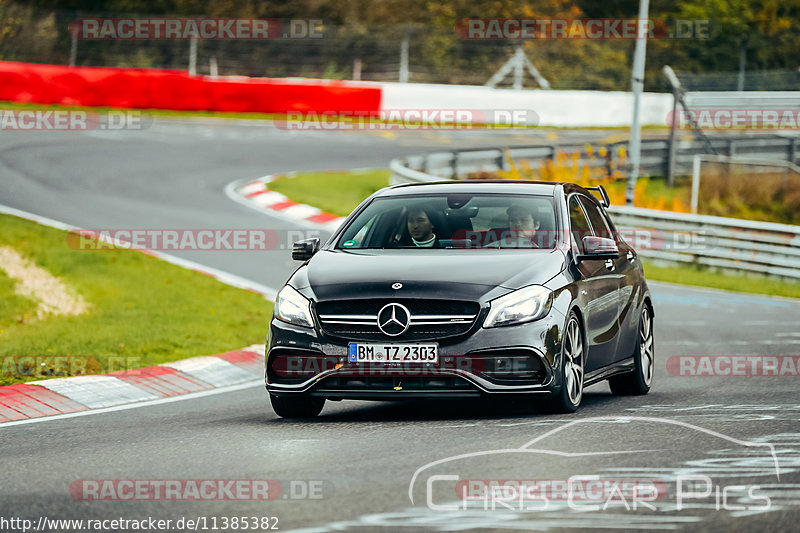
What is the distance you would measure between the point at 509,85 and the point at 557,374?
39.9m

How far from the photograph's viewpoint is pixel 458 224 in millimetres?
9812

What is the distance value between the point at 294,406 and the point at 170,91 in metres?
32.5

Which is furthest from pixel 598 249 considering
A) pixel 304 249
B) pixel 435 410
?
pixel 304 249

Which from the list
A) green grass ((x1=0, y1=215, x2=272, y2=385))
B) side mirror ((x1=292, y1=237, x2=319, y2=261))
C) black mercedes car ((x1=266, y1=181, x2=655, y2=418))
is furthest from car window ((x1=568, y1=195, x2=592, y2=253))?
green grass ((x1=0, y1=215, x2=272, y2=385))

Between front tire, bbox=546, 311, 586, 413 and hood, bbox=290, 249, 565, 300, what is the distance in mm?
400

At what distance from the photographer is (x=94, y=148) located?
3127 centimetres

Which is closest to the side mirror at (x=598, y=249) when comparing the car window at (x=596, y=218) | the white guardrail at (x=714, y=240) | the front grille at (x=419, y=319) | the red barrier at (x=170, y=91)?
the car window at (x=596, y=218)

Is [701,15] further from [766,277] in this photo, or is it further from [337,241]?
[337,241]

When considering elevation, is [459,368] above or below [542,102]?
below

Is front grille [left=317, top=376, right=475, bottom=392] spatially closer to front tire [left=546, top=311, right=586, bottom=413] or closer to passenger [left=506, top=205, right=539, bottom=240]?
front tire [left=546, top=311, right=586, bottom=413]

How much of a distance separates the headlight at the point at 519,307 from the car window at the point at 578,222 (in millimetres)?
1102

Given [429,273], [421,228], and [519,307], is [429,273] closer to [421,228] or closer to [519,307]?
[519,307]

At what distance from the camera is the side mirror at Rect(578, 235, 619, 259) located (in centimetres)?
968

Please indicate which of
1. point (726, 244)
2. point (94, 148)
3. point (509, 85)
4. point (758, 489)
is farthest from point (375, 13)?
point (758, 489)
